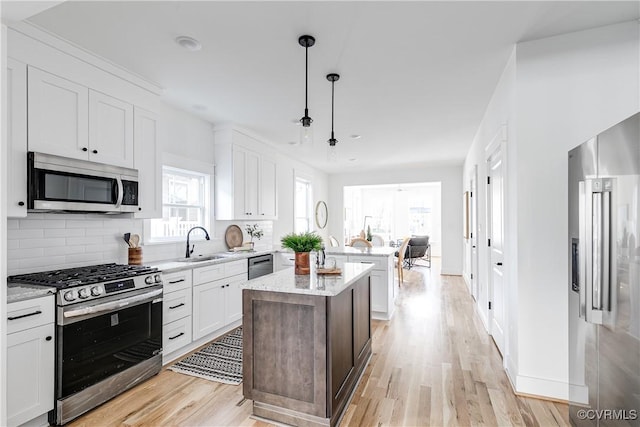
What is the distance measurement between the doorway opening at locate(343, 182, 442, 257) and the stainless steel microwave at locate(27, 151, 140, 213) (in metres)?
8.76

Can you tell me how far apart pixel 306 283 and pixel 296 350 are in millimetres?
434

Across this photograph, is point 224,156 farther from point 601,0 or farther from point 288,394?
point 601,0

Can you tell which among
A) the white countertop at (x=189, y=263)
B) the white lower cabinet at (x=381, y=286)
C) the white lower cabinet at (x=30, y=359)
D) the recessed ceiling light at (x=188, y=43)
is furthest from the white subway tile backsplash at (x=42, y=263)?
the white lower cabinet at (x=381, y=286)

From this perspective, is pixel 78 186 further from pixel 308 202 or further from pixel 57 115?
pixel 308 202

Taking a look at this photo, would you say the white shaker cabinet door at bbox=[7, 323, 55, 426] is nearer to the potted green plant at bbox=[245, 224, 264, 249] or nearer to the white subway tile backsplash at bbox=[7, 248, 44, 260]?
the white subway tile backsplash at bbox=[7, 248, 44, 260]

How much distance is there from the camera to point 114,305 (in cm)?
242

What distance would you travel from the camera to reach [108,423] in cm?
217

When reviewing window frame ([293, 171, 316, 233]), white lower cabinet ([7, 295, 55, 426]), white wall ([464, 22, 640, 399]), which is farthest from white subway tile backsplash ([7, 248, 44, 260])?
window frame ([293, 171, 316, 233])

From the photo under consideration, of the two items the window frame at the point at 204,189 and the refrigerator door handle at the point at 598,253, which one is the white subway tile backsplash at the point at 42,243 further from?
the refrigerator door handle at the point at 598,253

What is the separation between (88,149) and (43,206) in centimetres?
59

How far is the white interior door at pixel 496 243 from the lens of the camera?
124 inches

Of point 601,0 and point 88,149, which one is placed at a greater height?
point 601,0

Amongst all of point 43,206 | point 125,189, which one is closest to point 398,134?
point 125,189

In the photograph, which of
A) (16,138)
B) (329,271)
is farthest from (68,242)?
(329,271)
